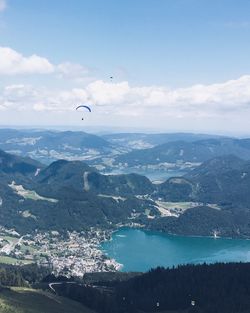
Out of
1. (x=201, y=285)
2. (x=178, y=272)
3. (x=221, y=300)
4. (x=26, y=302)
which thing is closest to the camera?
(x=26, y=302)

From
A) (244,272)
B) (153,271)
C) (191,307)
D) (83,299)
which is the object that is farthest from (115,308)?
(244,272)

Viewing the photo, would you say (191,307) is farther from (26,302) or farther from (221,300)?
(26,302)

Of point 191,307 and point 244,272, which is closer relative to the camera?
point 191,307

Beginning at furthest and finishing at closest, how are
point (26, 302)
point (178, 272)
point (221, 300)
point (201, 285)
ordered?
point (178, 272) → point (201, 285) → point (221, 300) → point (26, 302)

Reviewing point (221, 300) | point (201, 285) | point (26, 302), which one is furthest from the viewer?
point (201, 285)

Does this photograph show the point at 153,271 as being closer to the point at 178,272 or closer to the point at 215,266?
the point at 178,272

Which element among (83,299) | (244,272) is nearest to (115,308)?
(83,299)
